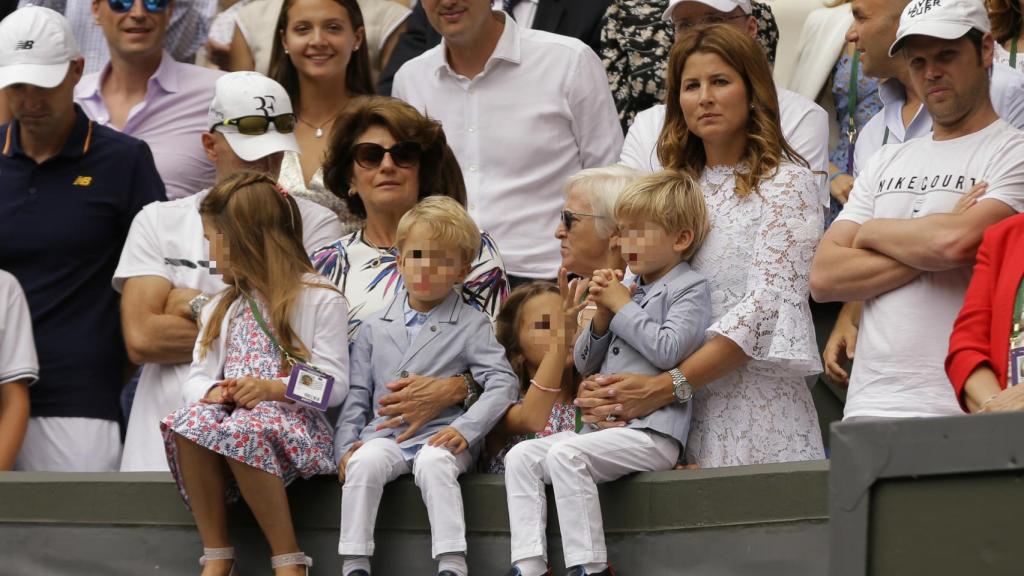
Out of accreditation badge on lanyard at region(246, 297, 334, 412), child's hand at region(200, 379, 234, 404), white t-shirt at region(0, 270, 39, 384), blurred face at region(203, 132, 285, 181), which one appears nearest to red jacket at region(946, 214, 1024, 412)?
accreditation badge on lanyard at region(246, 297, 334, 412)

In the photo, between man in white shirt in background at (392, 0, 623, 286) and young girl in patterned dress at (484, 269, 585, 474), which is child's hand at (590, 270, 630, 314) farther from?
man in white shirt in background at (392, 0, 623, 286)

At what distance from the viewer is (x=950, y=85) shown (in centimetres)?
530

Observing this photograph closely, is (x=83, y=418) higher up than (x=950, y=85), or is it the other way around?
(x=950, y=85)

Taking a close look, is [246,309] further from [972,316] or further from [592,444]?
[972,316]

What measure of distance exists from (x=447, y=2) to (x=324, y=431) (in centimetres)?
208

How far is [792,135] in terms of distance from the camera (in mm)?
6492

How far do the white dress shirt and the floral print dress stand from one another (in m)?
2.13

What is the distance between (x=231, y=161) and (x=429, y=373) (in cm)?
159

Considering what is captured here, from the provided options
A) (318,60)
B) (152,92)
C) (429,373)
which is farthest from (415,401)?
(152,92)

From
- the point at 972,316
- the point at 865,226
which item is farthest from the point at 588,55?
the point at 972,316

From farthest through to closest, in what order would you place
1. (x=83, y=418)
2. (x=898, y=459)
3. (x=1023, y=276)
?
(x=83, y=418), (x=1023, y=276), (x=898, y=459)

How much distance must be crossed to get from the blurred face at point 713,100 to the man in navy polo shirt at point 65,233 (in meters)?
2.48

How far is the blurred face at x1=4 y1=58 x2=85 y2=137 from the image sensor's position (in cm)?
729

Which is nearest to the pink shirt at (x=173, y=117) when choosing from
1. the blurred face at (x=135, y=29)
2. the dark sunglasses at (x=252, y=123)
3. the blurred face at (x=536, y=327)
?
the blurred face at (x=135, y=29)
